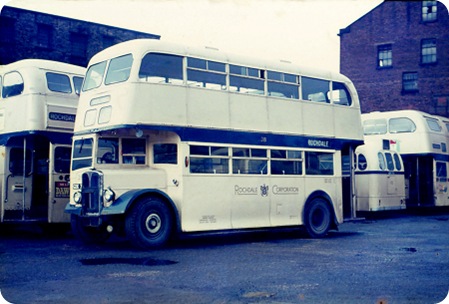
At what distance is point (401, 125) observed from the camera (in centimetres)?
2252

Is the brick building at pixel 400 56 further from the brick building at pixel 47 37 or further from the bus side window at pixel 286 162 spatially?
the bus side window at pixel 286 162

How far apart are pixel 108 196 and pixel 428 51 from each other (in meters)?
27.3

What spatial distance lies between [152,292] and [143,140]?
17.8ft

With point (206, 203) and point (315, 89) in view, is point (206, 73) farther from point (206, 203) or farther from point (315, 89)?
point (315, 89)

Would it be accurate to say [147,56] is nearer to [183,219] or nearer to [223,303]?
[183,219]

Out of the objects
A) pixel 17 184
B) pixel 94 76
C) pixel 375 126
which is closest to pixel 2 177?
pixel 17 184

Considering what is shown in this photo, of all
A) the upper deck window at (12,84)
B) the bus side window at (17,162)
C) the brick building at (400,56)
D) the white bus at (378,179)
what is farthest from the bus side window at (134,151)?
the brick building at (400,56)

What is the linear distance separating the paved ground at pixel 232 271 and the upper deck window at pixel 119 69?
334 cm

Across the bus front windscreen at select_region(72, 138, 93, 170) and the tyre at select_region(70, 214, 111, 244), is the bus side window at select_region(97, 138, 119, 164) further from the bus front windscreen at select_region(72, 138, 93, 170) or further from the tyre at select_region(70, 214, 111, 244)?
the tyre at select_region(70, 214, 111, 244)

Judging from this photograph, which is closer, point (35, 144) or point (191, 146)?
point (191, 146)

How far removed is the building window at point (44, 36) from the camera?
26.7 metres

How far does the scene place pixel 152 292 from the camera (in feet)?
22.4

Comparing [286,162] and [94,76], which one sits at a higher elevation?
[94,76]

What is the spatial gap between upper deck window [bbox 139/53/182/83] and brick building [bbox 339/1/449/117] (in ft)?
72.9
